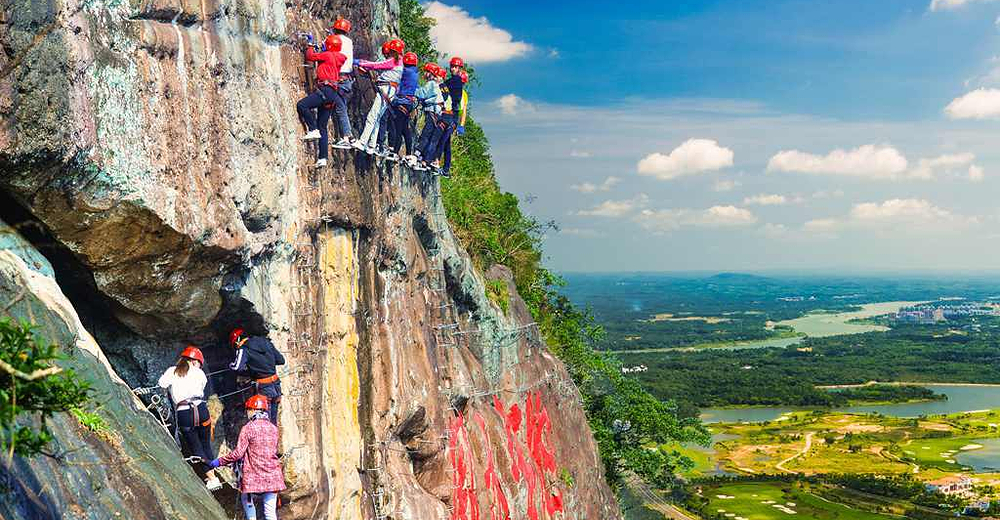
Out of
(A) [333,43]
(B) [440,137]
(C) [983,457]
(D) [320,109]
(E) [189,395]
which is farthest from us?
(C) [983,457]

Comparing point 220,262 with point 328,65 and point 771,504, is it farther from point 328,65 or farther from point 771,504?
point 771,504

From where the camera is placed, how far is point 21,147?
239 inches

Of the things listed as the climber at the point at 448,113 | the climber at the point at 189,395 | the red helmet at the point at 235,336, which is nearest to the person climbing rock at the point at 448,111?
the climber at the point at 448,113

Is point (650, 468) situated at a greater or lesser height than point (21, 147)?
lesser

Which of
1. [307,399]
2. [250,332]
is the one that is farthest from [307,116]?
[307,399]

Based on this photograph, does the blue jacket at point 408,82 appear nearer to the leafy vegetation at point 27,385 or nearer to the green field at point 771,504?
the leafy vegetation at point 27,385

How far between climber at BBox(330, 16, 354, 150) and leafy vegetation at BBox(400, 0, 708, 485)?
36.0ft

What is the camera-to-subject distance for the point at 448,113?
14641mm

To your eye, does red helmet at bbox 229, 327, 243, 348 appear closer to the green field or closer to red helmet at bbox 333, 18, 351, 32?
red helmet at bbox 333, 18, 351, 32

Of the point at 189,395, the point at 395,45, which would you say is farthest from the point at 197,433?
the point at 395,45

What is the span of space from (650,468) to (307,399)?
2032 centimetres

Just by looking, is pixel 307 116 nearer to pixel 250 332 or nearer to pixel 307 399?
pixel 250 332

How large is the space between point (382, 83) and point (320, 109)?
5.60 feet

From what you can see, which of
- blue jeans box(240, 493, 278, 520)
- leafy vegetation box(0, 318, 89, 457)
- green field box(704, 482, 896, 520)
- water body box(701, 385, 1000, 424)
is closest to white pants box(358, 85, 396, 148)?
blue jeans box(240, 493, 278, 520)
